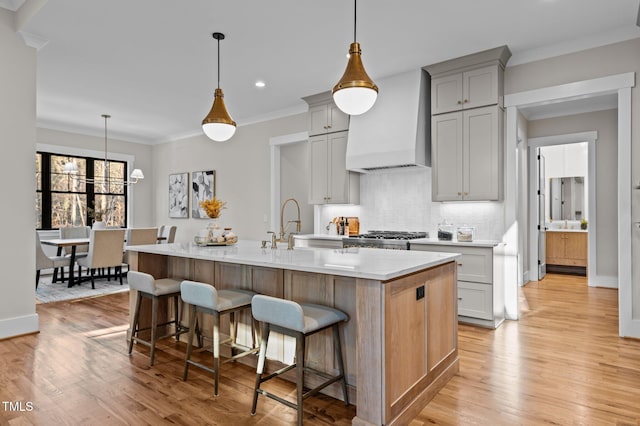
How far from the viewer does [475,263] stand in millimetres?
3832

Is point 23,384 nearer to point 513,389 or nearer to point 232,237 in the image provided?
point 232,237

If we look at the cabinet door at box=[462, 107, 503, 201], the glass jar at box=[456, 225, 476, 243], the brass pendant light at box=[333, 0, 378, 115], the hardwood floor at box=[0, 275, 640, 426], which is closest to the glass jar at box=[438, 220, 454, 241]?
the glass jar at box=[456, 225, 476, 243]

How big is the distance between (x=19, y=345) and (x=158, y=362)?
141 centimetres

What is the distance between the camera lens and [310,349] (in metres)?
2.49

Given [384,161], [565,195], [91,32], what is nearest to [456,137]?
[384,161]

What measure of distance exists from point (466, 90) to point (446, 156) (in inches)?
28.6

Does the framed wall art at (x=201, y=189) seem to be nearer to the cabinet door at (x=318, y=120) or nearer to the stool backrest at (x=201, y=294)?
the cabinet door at (x=318, y=120)

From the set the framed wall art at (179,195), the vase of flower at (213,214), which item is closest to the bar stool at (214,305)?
the vase of flower at (213,214)

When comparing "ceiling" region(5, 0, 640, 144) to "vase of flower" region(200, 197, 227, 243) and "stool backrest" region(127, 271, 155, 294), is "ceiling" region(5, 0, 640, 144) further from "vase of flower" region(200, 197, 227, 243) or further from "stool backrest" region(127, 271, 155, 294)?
"stool backrest" region(127, 271, 155, 294)

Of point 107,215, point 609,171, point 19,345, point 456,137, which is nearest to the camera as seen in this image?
point 19,345

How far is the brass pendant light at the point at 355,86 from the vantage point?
92.4 inches

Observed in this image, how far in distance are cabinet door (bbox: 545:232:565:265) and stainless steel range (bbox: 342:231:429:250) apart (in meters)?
4.12

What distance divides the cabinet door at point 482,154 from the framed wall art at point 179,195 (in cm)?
563

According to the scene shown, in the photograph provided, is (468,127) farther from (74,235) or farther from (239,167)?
(74,235)
